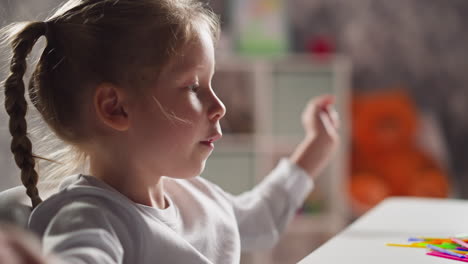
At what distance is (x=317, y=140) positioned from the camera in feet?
3.06

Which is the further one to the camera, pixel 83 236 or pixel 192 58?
pixel 192 58

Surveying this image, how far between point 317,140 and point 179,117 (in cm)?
35

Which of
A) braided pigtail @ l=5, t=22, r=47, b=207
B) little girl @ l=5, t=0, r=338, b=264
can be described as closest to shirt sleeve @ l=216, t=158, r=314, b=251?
little girl @ l=5, t=0, r=338, b=264

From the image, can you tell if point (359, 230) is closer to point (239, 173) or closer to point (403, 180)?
point (239, 173)

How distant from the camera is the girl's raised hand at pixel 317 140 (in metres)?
0.93

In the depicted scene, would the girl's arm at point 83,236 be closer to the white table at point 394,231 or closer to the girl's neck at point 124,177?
the girl's neck at point 124,177

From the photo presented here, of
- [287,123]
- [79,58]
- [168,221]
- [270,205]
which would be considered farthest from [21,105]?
[287,123]

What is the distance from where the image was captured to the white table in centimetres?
66

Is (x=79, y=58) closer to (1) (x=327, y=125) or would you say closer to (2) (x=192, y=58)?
(2) (x=192, y=58)

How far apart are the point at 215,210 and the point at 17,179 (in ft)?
0.77

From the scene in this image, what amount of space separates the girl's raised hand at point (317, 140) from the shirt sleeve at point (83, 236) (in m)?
0.41

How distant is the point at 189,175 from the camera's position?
66 centimetres

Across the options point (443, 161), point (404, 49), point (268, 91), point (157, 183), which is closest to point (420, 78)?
point (404, 49)

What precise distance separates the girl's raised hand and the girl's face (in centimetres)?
29
